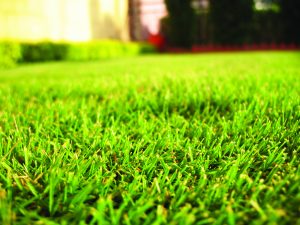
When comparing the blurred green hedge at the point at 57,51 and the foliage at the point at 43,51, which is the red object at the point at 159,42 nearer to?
the blurred green hedge at the point at 57,51

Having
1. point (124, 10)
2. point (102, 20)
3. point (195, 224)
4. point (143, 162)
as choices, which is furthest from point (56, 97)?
point (124, 10)

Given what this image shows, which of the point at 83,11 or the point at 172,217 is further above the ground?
the point at 83,11

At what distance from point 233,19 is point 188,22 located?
91.5 inches

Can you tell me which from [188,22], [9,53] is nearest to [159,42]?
[188,22]

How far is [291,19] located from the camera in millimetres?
14109

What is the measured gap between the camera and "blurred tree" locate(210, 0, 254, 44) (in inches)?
560

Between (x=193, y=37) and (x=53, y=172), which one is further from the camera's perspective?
(x=193, y=37)

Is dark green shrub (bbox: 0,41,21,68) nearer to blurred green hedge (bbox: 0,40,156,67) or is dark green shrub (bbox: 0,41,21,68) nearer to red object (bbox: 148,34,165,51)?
blurred green hedge (bbox: 0,40,156,67)

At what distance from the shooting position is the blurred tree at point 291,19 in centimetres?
1388

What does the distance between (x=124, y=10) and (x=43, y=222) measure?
19.9 metres

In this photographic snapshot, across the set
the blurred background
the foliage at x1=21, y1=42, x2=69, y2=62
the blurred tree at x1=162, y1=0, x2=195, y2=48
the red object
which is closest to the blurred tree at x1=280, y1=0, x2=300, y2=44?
the blurred background

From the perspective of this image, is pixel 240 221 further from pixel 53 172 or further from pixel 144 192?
pixel 53 172

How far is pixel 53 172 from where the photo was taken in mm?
700

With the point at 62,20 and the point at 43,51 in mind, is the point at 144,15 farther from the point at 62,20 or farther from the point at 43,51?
the point at 43,51
